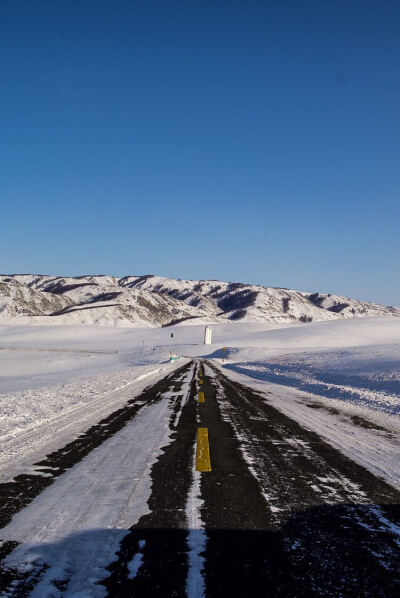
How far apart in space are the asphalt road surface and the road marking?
2cm

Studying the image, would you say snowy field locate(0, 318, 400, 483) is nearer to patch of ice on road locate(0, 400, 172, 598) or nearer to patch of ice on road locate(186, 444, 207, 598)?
patch of ice on road locate(0, 400, 172, 598)

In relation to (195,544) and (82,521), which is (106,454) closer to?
(82,521)

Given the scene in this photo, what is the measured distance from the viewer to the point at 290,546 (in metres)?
2.80

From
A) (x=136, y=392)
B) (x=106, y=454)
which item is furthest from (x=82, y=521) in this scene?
(x=136, y=392)

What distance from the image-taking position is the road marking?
4.87 m

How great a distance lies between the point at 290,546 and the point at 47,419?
21.3 ft

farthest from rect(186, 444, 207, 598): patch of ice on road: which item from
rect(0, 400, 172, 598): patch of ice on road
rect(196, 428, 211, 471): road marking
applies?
rect(196, 428, 211, 471): road marking

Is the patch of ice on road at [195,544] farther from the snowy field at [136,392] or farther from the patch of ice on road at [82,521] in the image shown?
the snowy field at [136,392]

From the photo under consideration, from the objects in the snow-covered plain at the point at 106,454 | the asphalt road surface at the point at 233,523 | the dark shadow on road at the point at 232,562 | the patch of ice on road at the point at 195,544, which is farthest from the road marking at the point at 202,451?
the dark shadow on road at the point at 232,562

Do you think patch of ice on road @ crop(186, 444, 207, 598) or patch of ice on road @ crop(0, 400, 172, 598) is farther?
patch of ice on road @ crop(0, 400, 172, 598)

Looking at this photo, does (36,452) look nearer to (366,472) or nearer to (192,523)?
(192,523)

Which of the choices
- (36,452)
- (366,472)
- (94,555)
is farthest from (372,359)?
(94,555)

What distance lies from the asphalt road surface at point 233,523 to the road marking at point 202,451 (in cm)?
2

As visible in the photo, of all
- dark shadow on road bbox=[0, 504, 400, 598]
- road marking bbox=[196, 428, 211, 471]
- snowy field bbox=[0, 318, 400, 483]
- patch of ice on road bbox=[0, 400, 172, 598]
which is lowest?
snowy field bbox=[0, 318, 400, 483]
